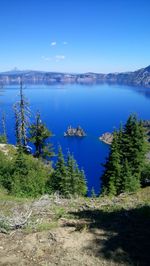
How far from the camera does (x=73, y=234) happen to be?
1175cm

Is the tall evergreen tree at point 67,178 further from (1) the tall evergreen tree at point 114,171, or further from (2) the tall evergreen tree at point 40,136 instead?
(2) the tall evergreen tree at point 40,136

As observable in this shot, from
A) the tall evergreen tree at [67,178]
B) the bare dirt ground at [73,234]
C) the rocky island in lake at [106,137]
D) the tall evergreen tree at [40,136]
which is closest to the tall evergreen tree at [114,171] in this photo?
the tall evergreen tree at [67,178]

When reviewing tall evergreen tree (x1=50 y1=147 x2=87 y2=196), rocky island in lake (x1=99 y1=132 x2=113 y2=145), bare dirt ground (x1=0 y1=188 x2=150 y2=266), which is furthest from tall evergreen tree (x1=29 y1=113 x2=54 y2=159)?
rocky island in lake (x1=99 y1=132 x2=113 y2=145)

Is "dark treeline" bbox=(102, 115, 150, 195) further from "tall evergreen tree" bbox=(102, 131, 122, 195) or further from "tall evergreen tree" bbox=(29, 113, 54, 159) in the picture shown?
"tall evergreen tree" bbox=(29, 113, 54, 159)

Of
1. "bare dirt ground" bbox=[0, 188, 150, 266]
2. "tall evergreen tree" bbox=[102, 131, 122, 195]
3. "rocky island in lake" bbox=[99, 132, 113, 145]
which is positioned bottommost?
"rocky island in lake" bbox=[99, 132, 113, 145]

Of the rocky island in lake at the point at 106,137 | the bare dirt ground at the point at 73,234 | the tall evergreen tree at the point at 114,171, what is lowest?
the rocky island in lake at the point at 106,137

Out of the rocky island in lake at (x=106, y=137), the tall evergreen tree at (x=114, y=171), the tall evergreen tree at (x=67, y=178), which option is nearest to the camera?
the tall evergreen tree at (x=67, y=178)

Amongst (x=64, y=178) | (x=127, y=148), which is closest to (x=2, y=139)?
(x=127, y=148)

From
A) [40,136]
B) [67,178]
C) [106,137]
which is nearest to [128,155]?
[67,178]

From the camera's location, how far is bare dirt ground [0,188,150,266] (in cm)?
1020

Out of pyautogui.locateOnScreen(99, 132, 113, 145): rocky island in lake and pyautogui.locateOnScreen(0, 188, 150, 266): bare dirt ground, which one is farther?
pyautogui.locateOnScreen(99, 132, 113, 145): rocky island in lake

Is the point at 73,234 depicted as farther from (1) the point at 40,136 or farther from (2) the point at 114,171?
(1) the point at 40,136

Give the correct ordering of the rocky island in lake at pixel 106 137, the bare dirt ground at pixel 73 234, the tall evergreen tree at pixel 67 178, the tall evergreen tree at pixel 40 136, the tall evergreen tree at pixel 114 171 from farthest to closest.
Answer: the rocky island in lake at pixel 106 137
the tall evergreen tree at pixel 40 136
the tall evergreen tree at pixel 114 171
the tall evergreen tree at pixel 67 178
the bare dirt ground at pixel 73 234

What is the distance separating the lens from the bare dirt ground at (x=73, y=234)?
10.2 metres
